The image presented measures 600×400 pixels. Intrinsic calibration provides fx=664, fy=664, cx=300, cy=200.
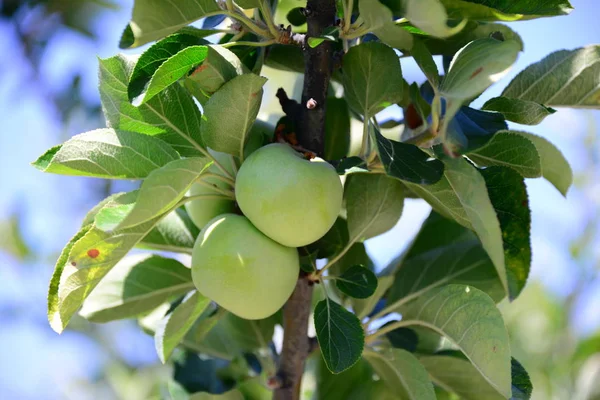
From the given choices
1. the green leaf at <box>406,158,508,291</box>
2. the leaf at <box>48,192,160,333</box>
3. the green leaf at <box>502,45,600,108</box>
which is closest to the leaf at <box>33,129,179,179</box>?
the leaf at <box>48,192,160,333</box>

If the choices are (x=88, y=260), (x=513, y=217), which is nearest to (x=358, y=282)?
(x=513, y=217)

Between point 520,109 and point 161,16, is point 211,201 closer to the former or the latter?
point 161,16

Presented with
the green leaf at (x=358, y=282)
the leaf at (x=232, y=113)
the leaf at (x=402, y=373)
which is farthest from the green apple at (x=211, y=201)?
the leaf at (x=402, y=373)

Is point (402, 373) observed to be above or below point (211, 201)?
below

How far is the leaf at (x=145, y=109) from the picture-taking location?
66cm

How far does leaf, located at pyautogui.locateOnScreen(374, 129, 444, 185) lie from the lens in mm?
568

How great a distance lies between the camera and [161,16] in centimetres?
57

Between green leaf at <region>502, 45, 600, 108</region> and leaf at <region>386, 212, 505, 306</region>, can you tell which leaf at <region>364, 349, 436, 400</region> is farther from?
green leaf at <region>502, 45, 600, 108</region>

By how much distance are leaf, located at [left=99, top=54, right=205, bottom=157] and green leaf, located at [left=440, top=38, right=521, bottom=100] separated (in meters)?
0.26

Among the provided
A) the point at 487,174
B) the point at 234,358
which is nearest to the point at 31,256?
the point at 234,358

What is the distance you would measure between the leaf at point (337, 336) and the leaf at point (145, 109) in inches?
8.8

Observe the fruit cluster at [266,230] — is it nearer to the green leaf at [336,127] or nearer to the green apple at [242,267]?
the green apple at [242,267]

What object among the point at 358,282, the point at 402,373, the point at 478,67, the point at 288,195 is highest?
the point at 478,67

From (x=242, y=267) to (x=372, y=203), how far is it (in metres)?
0.18
